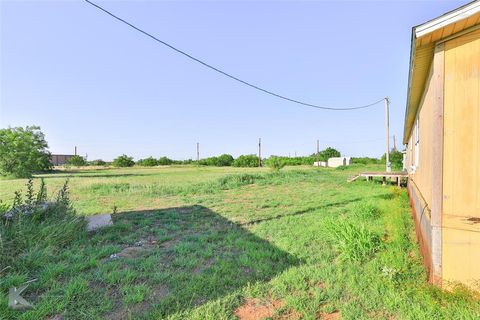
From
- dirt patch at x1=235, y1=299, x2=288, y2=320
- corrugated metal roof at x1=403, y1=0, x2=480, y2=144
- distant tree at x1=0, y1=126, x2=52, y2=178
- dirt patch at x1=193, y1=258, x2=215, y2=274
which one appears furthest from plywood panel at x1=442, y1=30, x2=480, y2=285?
distant tree at x1=0, y1=126, x2=52, y2=178

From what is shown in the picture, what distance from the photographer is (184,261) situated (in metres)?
3.86

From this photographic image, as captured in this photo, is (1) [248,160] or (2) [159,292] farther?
(1) [248,160]

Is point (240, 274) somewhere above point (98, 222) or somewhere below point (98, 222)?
below

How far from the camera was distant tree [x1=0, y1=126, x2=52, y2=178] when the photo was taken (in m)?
24.2

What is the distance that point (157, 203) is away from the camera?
9.33 m

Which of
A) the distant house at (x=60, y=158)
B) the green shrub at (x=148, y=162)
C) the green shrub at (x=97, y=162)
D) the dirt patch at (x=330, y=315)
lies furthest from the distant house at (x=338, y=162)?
the distant house at (x=60, y=158)

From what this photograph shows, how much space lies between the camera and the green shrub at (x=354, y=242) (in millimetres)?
3871

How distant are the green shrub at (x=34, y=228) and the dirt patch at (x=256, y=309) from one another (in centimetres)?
297

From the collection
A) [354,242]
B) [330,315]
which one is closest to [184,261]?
[330,315]

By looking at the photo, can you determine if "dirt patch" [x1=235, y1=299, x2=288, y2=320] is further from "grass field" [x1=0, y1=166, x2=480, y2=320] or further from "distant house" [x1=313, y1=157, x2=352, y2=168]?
"distant house" [x1=313, y1=157, x2=352, y2=168]

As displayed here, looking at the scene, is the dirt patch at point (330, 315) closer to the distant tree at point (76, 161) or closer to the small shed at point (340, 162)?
the small shed at point (340, 162)

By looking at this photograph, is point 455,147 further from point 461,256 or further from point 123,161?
point 123,161

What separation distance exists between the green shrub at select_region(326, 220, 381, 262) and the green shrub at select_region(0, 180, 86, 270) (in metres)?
4.47

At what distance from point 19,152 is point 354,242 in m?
30.6
